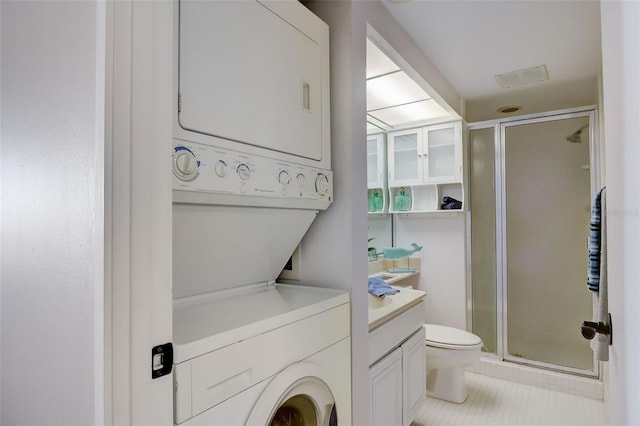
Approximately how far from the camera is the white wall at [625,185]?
2.06ft

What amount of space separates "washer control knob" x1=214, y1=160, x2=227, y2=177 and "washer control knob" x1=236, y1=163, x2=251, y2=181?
0.05 meters

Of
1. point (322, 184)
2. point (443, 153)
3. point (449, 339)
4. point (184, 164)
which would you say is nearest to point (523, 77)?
point (443, 153)

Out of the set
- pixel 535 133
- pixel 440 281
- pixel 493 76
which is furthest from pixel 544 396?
pixel 493 76

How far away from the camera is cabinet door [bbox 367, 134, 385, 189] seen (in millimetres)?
3219

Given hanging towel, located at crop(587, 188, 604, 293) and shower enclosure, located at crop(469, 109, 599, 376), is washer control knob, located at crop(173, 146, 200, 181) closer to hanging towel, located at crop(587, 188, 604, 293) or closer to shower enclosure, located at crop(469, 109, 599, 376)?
hanging towel, located at crop(587, 188, 604, 293)

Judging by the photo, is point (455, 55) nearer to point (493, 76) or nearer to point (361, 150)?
point (493, 76)

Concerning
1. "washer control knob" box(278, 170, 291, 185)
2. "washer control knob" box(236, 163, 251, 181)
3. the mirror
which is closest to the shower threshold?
the mirror

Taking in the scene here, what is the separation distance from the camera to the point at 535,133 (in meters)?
3.14

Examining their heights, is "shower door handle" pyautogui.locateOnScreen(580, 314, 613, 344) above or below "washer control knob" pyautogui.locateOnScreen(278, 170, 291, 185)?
below

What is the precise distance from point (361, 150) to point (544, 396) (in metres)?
2.53

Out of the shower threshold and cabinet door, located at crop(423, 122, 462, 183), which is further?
cabinet door, located at crop(423, 122, 462, 183)

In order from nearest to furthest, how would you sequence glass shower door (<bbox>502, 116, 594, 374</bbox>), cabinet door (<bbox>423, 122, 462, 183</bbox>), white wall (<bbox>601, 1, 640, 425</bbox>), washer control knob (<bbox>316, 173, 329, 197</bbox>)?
white wall (<bbox>601, 1, 640, 425</bbox>), washer control knob (<bbox>316, 173, 329, 197</bbox>), glass shower door (<bbox>502, 116, 594, 374</bbox>), cabinet door (<bbox>423, 122, 462, 183</bbox>)

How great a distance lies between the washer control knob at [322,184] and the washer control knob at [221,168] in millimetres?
438

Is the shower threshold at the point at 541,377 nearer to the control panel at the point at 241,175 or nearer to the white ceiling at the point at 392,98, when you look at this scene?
the white ceiling at the point at 392,98
